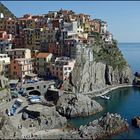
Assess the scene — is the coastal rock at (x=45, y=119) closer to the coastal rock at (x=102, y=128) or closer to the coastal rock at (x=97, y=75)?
the coastal rock at (x=102, y=128)

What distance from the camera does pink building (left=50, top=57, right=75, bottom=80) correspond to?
239ft

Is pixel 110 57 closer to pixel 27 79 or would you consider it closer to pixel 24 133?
pixel 27 79

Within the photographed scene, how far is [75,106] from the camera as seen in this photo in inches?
2462

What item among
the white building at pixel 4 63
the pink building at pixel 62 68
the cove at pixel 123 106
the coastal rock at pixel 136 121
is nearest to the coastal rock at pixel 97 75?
the pink building at pixel 62 68

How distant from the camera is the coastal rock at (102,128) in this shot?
50.5 meters

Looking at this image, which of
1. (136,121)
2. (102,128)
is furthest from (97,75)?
(102,128)

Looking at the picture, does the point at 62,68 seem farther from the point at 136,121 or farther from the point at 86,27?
the point at 86,27

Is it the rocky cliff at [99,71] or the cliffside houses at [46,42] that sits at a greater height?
the cliffside houses at [46,42]

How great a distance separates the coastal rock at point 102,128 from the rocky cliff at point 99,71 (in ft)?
63.3

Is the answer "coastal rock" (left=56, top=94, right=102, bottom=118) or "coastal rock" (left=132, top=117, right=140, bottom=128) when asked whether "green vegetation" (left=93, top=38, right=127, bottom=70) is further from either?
"coastal rock" (left=132, top=117, right=140, bottom=128)

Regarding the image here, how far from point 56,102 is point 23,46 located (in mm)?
22160

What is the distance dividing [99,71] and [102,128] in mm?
30462

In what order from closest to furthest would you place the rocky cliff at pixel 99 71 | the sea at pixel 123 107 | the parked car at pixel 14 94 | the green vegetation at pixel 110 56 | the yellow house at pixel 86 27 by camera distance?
the sea at pixel 123 107 → the parked car at pixel 14 94 → the rocky cliff at pixel 99 71 → the green vegetation at pixel 110 56 → the yellow house at pixel 86 27

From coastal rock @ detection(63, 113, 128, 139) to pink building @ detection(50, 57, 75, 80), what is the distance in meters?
20.3
